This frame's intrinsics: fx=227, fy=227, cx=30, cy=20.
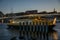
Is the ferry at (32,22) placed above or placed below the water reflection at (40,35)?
above

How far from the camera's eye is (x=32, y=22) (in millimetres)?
5645

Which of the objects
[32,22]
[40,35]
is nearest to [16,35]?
[32,22]

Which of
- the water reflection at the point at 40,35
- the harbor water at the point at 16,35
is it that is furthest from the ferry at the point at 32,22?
the water reflection at the point at 40,35

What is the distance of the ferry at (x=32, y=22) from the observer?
538 cm

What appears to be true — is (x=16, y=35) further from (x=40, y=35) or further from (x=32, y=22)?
(x=40, y=35)

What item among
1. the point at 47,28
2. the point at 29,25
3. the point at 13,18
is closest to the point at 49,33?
the point at 47,28

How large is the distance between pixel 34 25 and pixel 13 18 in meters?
0.60

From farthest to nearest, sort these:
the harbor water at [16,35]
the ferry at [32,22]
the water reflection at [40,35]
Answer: the water reflection at [40,35] < the harbor water at [16,35] < the ferry at [32,22]

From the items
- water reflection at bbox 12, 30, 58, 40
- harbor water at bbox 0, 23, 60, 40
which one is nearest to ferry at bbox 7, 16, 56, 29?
harbor water at bbox 0, 23, 60, 40

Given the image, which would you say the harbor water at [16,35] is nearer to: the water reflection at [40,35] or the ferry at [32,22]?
the water reflection at [40,35]

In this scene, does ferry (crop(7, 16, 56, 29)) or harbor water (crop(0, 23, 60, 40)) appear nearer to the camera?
ferry (crop(7, 16, 56, 29))

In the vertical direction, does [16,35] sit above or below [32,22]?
below

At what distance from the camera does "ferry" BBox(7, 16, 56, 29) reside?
212 inches

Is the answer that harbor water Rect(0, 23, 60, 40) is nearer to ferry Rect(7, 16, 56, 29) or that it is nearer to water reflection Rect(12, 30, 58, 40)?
water reflection Rect(12, 30, 58, 40)
